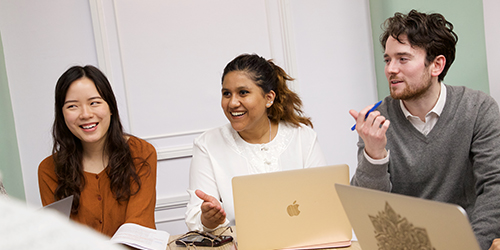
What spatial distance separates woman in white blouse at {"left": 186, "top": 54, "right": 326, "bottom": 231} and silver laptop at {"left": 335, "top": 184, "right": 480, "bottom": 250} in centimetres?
98

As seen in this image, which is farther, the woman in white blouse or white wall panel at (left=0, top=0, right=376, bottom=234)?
white wall panel at (left=0, top=0, right=376, bottom=234)

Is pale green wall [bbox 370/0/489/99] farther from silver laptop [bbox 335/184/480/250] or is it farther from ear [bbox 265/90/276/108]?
silver laptop [bbox 335/184/480/250]

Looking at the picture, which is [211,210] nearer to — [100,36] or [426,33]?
[426,33]

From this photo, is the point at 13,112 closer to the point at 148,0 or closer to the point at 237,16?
the point at 148,0

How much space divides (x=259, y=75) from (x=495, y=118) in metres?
0.95

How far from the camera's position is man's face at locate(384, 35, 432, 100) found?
1475mm

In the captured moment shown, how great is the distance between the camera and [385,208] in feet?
2.39

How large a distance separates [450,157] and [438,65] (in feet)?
1.10

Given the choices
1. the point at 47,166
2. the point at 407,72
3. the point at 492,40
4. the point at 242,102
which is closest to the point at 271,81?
the point at 242,102

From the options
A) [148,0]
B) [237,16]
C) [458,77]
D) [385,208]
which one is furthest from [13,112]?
[458,77]

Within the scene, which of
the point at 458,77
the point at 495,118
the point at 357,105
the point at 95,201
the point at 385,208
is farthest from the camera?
the point at 357,105

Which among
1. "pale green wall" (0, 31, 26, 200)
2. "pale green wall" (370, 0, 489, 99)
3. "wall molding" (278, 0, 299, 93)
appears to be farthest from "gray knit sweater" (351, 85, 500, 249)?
"pale green wall" (0, 31, 26, 200)

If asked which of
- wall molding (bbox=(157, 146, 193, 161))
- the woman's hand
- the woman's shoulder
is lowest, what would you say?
wall molding (bbox=(157, 146, 193, 161))

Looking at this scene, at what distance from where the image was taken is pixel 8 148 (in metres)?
2.52
